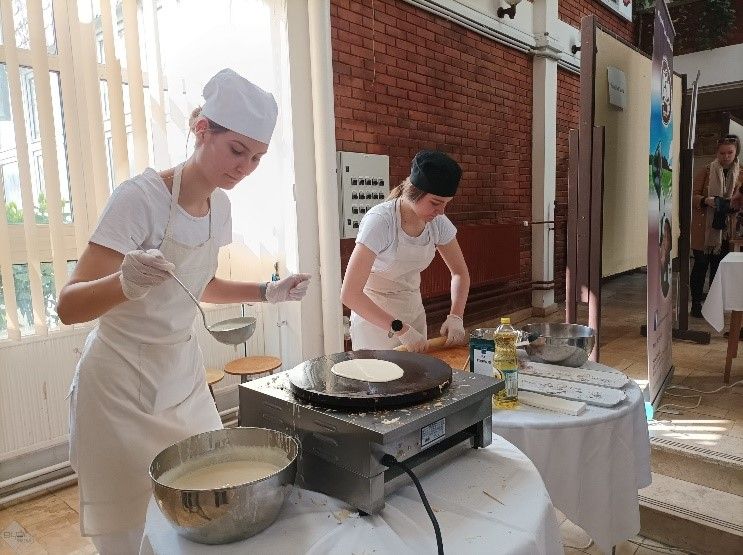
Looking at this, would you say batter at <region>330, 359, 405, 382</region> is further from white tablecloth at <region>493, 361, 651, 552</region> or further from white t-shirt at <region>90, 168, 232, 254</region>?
white t-shirt at <region>90, 168, 232, 254</region>

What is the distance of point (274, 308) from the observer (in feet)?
12.3

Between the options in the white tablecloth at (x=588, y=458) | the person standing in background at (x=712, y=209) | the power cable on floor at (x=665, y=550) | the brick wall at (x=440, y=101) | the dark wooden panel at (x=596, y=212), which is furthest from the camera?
the person standing in background at (x=712, y=209)

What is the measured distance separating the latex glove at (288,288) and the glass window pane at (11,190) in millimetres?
1838

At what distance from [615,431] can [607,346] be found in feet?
12.0

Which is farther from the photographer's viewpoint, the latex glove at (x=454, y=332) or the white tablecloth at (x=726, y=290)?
the white tablecloth at (x=726, y=290)

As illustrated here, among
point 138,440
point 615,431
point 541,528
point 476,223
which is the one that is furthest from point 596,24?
point 476,223

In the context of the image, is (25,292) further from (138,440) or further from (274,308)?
(138,440)

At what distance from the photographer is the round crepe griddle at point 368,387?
1.02 metres

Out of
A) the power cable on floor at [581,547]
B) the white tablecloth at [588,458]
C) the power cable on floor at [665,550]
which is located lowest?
the power cable on floor at [665,550]

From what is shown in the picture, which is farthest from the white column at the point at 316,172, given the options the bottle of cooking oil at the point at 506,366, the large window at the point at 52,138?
the bottle of cooking oil at the point at 506,366

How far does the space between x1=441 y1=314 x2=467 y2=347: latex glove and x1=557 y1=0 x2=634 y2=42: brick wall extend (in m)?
4.79

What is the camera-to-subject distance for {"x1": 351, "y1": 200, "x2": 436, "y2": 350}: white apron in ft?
7.71

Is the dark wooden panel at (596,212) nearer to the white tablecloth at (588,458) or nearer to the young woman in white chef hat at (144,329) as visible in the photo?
the white tablecloth at (588,458)

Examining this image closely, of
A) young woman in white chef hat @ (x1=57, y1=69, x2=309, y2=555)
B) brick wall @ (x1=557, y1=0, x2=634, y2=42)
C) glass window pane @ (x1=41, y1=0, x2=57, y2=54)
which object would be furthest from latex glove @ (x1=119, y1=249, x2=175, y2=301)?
brick wall @ (x1=557, y1=0, x2=634, y2=42)
